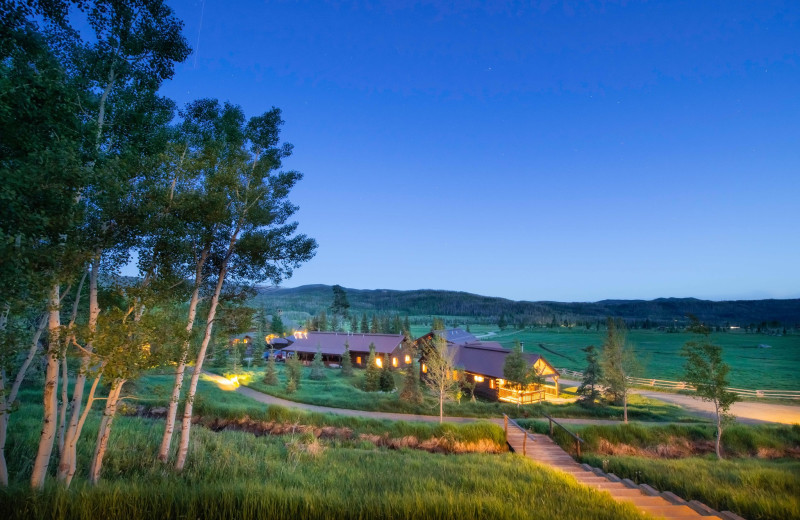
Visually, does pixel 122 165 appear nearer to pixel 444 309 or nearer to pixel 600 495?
pixel 600 495

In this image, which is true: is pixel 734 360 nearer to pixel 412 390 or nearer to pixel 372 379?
pixel 412 390

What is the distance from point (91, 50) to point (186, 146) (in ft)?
Answer: 8.70

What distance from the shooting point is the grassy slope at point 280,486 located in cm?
480

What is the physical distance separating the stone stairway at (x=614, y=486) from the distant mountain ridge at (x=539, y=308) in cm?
12079

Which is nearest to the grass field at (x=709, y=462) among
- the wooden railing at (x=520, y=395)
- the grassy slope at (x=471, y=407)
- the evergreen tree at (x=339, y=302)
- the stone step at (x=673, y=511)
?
the stone step at (x=673, y=511)

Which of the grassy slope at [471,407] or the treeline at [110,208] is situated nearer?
the treeline at [110,208]

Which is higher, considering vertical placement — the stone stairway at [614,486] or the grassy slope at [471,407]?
the stone stairway at [614,486]

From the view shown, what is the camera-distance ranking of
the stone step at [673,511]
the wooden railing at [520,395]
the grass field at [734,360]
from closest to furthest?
the stone step at [673,511]
the wooden railing at [520,395]
the grass field at [734,360]

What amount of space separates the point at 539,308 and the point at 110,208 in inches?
7212

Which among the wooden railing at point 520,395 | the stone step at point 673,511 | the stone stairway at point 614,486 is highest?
the stone step at point 673,511

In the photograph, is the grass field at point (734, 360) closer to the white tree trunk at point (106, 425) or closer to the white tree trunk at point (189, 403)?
the white tree trunk at point (189, 403)

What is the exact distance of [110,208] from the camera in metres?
7.14

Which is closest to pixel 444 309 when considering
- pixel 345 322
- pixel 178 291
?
pixel 345 322

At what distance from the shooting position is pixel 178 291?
968cm
